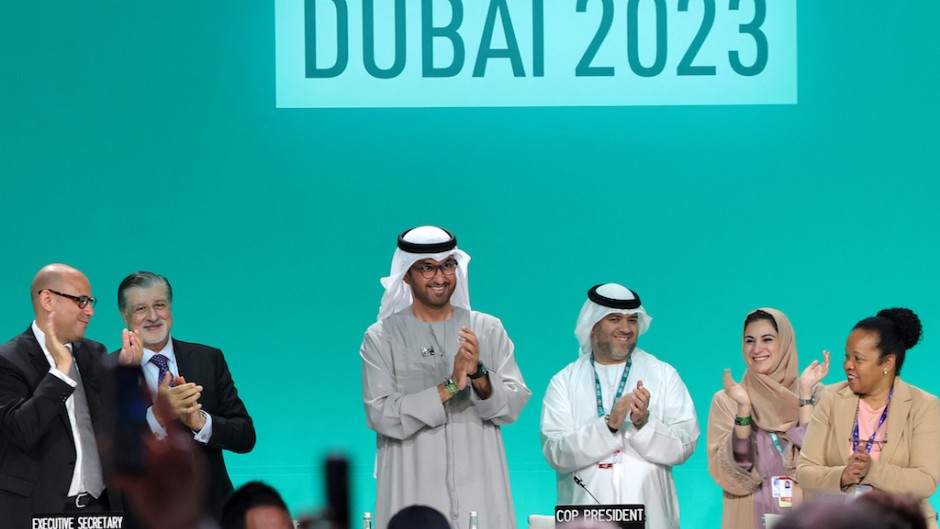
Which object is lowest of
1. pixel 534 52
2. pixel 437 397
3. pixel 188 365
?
pixel 437 397

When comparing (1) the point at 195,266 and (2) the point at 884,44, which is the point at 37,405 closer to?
(1) the point at 195,266

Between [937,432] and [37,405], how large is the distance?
2.86 m

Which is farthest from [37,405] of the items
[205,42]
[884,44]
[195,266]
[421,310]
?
[884,44]

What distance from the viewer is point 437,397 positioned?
4246mm

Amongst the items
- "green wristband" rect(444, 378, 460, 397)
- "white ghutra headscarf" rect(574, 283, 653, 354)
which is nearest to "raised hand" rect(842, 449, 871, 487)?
"white ghutra headscarf" rect(574, 283, 653, 354)

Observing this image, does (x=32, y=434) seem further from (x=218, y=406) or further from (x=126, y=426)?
(x=126, y=426)

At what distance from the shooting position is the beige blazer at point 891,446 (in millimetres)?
3959

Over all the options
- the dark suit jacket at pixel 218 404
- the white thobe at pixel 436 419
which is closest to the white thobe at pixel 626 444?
the white thobe at pixel 436 419

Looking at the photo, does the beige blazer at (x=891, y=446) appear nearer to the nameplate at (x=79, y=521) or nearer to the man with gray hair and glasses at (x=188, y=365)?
the man with gray hair and glasses at (x=188, y=365)

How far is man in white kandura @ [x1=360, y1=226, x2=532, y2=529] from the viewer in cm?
430

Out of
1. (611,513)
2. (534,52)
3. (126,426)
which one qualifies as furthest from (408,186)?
(126,426)

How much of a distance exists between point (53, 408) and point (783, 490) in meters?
2.50

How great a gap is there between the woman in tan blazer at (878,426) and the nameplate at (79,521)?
7.05ft

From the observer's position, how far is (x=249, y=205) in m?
6.25
